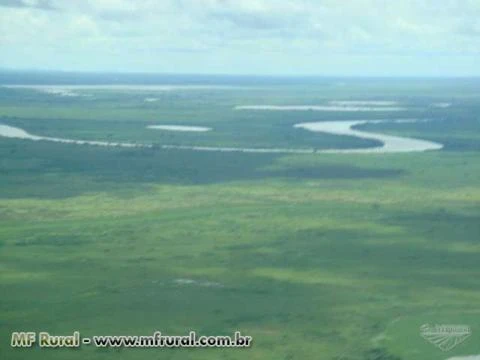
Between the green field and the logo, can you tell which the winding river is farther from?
the logo

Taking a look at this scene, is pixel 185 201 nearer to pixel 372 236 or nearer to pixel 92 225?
pixel 92 225

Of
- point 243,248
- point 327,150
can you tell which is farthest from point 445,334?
point 327,150

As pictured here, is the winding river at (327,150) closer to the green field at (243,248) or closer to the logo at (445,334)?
the green field at (243,248)

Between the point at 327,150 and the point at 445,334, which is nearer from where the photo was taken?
the point at 445,334

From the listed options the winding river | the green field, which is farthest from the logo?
the winding river

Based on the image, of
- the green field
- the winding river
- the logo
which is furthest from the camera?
the winding river

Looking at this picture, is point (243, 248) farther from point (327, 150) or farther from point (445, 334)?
point (327, 150)

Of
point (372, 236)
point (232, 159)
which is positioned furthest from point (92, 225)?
point (232, 159)
